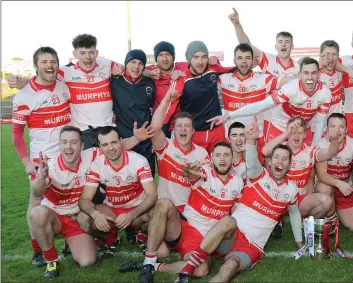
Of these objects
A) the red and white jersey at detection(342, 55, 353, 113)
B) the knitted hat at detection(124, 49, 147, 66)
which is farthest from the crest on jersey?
the red and white jersey at detection(342, 55, 353, 113)

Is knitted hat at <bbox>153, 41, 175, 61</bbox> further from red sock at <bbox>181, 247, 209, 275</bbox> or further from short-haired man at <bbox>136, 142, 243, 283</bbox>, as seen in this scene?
red sock at <bbox>181, 247, 209, 275</bbox>

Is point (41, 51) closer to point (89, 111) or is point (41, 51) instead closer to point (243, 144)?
point (89, 111)

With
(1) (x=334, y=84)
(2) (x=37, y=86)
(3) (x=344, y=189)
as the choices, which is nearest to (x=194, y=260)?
(3) (x=344, y=189)

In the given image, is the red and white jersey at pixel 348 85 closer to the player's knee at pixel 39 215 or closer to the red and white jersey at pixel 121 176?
the red and white jersey at pixel 121 176

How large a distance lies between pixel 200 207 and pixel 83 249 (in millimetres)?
1237

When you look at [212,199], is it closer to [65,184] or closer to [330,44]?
[65,184]

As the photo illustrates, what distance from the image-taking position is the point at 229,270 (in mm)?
3682

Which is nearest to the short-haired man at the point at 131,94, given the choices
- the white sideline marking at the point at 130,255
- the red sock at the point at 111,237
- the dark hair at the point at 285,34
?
the red sock at the point at 111,237

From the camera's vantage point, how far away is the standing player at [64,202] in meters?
4.10

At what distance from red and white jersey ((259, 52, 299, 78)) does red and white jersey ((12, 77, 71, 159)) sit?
8.84ft

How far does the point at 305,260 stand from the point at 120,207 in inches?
76.2

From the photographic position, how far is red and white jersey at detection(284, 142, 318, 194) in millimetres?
4824

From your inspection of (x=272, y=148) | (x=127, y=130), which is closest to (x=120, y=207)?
(x=127, y=130)

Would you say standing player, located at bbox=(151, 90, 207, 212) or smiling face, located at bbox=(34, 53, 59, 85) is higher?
smiling face, located at bbox=(34, 53, 59, 85)
